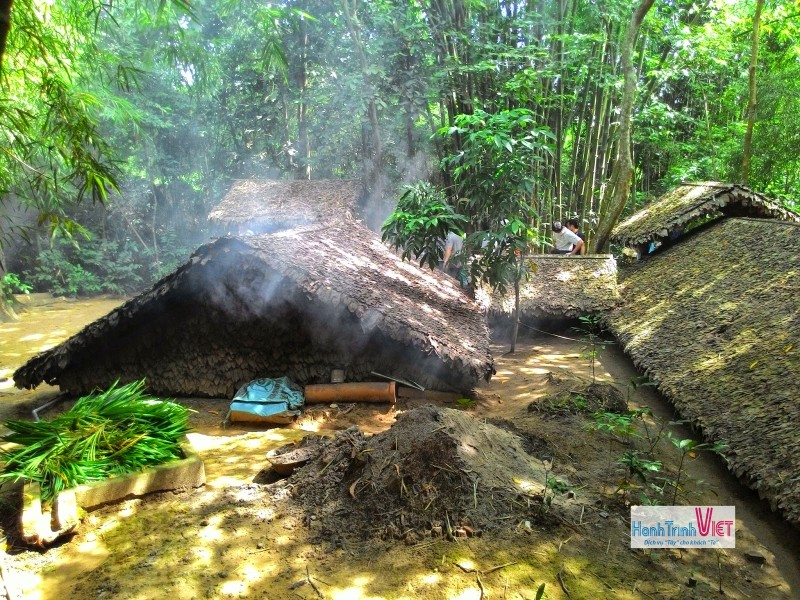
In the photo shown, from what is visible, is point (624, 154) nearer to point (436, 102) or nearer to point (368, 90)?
point (436, 102)

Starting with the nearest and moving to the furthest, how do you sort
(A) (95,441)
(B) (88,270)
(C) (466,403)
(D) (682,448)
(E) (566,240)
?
(D) (682,448), (A) (95,441), (C) (466,403), (E) (566,240), (B) (88,270)

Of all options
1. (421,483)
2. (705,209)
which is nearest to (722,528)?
(421,483)

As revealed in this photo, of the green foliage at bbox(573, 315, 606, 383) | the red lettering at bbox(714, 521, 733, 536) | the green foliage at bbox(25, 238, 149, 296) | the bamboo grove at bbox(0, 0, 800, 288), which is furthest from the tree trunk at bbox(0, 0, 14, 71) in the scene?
the green foliage at bbox(25, 238, 149, 296)

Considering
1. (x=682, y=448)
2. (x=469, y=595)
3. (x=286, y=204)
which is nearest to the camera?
(x=469, y=595)

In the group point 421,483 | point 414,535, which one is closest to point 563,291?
point 421,483

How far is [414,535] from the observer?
344cm

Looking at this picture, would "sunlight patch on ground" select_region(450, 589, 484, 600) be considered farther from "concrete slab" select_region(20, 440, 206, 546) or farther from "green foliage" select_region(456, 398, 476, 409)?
"green foliage" select_region(456, 398, 476, 409)

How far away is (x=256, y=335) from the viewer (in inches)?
252

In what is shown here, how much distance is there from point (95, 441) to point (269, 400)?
202 centimetres

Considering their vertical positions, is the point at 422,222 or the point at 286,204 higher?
the point at 286,204

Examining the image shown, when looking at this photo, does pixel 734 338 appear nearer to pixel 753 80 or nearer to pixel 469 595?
pixel 469 595

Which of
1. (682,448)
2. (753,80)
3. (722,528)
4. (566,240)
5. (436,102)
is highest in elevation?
(436,102)

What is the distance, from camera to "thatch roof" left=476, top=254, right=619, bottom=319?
9148 millimetres

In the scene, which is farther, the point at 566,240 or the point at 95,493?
the point at 566,240
